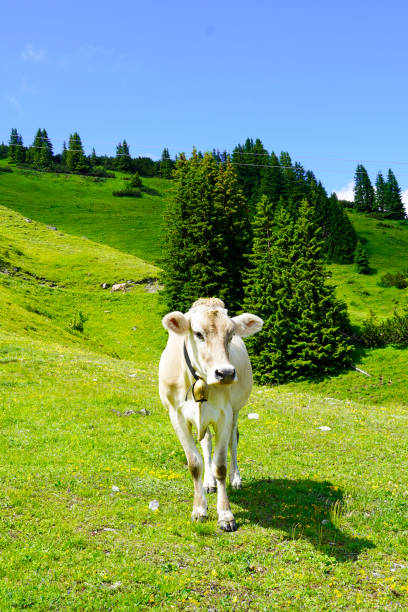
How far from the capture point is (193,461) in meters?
7.80

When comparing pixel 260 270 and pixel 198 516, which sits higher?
pixel 260 270

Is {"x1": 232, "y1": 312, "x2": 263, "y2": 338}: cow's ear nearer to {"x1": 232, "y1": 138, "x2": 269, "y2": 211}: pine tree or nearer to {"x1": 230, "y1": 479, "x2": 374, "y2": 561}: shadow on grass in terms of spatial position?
{"x1": 230, "y1": 479, "x2": 374, "y2": 561}: shadow on grass

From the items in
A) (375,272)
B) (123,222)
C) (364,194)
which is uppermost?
(364,194)

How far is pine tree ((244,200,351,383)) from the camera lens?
40.1 metres

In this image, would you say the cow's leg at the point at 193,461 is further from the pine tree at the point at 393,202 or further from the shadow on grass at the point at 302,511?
the pine tree at the point at 393,202

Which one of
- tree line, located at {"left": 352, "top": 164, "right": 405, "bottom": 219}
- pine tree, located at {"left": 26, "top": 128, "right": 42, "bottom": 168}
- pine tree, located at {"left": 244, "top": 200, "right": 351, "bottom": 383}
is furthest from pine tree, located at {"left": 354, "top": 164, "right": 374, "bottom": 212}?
pine tree, located at {"left": 244, "top": 200, "right": 351, "bottom": 383}

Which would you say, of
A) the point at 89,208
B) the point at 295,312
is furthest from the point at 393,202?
the point at 295,312

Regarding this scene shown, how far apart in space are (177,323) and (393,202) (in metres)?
165

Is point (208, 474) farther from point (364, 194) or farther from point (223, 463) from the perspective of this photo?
point (364, 194)

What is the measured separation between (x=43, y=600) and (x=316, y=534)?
437 cm

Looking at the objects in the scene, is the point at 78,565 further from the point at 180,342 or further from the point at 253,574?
the point at 180,342

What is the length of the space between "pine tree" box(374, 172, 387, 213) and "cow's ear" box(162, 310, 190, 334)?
165 metres

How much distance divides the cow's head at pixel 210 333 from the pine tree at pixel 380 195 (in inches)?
6500

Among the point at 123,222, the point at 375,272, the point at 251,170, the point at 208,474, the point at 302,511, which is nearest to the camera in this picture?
the point at 302,511
